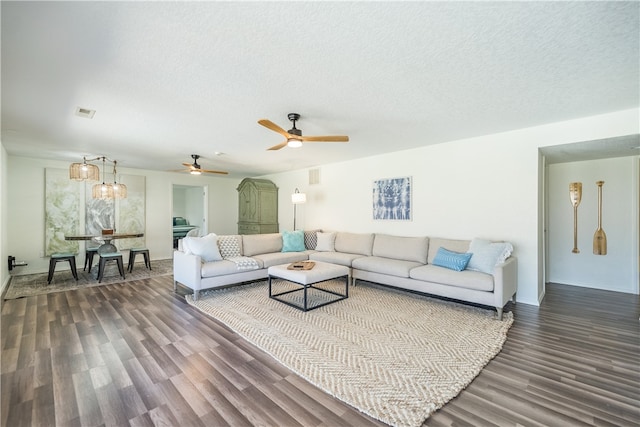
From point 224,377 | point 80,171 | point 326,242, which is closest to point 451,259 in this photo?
point 326,242

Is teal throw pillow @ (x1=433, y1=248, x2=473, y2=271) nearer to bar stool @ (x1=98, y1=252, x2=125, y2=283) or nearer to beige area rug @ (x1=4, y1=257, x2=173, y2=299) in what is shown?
beige area rug @ (x1=4, y1=257, x2=173, y2=299)

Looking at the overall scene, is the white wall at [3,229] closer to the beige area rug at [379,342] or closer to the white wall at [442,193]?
the white wall at [442,193]

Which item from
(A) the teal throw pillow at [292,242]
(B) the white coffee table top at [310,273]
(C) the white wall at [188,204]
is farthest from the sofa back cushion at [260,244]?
(C) the white wall at [188,204]

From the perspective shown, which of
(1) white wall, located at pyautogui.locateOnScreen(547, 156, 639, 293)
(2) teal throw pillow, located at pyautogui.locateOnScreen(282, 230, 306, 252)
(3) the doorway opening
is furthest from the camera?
(3) the doorway opening

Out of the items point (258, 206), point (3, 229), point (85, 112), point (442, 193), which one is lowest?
point (3, 229)

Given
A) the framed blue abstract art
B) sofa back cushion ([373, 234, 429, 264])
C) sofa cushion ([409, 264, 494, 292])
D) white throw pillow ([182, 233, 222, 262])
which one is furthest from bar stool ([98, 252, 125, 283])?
sofa cushion ([409, 264, 494, 292])

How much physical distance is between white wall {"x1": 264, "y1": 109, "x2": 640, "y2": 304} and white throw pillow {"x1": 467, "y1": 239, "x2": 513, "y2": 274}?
44cm

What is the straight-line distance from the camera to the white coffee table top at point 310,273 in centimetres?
356

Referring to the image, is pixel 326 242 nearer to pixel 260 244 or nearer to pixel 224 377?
pixel 260 244

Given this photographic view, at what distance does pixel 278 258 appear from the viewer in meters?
4.98

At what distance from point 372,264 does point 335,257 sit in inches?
32.6

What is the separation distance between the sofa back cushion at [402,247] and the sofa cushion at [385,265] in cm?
14

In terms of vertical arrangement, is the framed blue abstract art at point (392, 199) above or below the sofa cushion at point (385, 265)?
above

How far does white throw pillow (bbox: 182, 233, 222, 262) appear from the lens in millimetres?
4289
